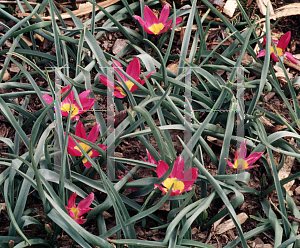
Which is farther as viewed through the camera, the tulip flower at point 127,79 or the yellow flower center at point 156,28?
the yellow flower center at point 156,28

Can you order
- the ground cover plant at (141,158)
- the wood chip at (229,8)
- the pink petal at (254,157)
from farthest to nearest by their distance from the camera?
the wood chip at (229,8), the pink petal at (254,157), the ground cover plant at (141,158)

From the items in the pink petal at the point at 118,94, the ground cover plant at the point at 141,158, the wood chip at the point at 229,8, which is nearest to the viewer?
the ground cover plant at the point at 141,158

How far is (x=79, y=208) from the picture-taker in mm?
794

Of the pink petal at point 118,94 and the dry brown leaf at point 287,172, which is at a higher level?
the pink petal at point 118,94

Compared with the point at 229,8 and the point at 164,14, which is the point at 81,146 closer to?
the point at 164,14

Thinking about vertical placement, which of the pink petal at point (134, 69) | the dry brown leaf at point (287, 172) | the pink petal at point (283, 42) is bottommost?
the dry brown leaf at point (287, 172)

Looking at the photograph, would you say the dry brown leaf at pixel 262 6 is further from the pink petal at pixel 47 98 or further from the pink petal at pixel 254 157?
the pink petal at pixel 47 98

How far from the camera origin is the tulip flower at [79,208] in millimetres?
777

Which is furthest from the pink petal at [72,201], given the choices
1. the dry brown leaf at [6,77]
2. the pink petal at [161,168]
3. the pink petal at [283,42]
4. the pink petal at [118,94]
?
the pink petal at [283,42]

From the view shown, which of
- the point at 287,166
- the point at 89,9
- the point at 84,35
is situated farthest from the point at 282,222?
the point at 89,9

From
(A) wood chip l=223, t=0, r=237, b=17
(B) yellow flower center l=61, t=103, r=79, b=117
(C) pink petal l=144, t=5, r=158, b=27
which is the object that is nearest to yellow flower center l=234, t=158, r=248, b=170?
(B) yellow flower center l=61, t=103, r=79, b=117

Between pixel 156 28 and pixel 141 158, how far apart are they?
1.71ft

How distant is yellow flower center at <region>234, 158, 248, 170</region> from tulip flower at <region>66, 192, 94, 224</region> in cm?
44

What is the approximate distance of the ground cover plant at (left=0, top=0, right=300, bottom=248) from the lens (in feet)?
2.44
